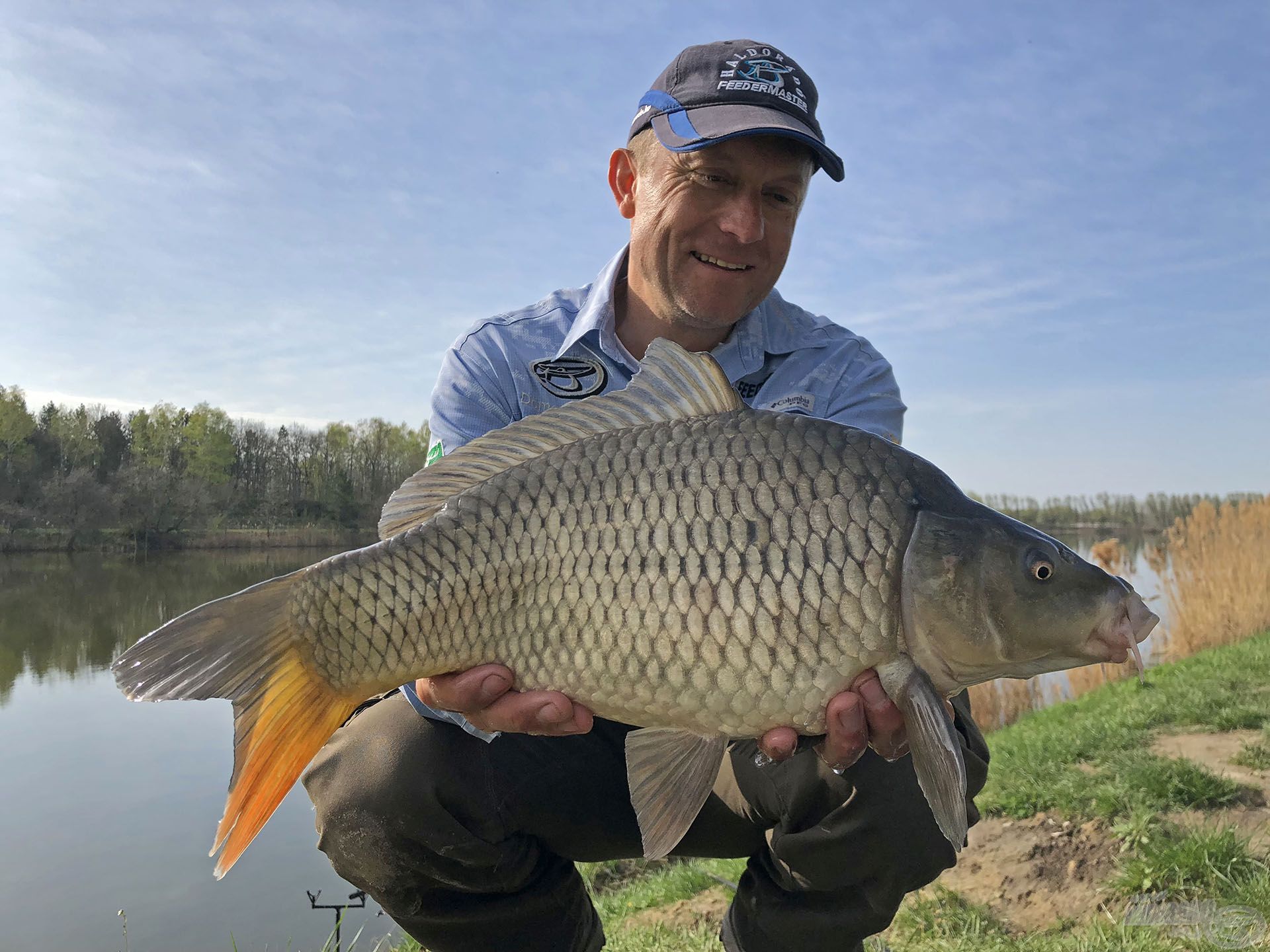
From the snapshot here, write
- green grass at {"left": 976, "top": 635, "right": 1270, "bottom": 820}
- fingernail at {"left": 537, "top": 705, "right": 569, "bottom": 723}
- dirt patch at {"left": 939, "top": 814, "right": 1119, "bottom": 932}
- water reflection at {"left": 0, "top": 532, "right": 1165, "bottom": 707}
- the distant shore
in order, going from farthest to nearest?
1. the distant shore
2. water reflection at {"left": 0, "top": 532, "right": 1165, "bottom": 707}
3. green grass at {"left": 976, "top": 635, "right": 1270, "bottom": 820}
4. dirt patch at {"left": 939, "top": 814, "right": 1119, "bottom": 932}
5. fingernail at {"left": 537, "top": 705, "right": 569, "bottom": 723}

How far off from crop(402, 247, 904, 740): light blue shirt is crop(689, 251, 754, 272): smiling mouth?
15 centimetres

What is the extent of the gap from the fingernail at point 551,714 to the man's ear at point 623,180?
117cm

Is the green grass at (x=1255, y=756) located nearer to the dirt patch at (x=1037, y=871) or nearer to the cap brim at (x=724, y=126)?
the dirt patch at (x=1037, y=871)

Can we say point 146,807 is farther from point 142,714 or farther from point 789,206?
point 789,206

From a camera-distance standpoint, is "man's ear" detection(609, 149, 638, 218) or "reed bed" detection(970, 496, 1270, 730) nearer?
"man's ear" detection(609, 149, 638, 218)

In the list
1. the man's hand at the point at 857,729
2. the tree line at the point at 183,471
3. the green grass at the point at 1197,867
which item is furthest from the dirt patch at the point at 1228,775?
the tree line at the point at 183,471

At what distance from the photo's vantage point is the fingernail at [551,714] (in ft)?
3.96

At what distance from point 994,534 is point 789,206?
0.96 meters

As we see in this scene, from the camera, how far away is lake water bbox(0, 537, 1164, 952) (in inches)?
173

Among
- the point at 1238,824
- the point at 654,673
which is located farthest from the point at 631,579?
the point at 1238,824

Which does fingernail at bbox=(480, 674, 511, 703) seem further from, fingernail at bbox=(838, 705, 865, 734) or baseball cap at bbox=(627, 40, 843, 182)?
baseball cap at bbox=(627, 40, 843, 182)

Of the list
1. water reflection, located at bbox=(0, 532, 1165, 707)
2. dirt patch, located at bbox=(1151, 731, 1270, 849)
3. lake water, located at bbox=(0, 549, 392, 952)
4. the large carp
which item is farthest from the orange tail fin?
water reflection, located at bbox=(0, 532, 1165, 707)

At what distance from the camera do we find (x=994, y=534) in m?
1.17

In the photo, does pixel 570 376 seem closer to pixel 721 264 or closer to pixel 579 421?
pixel 721 264
